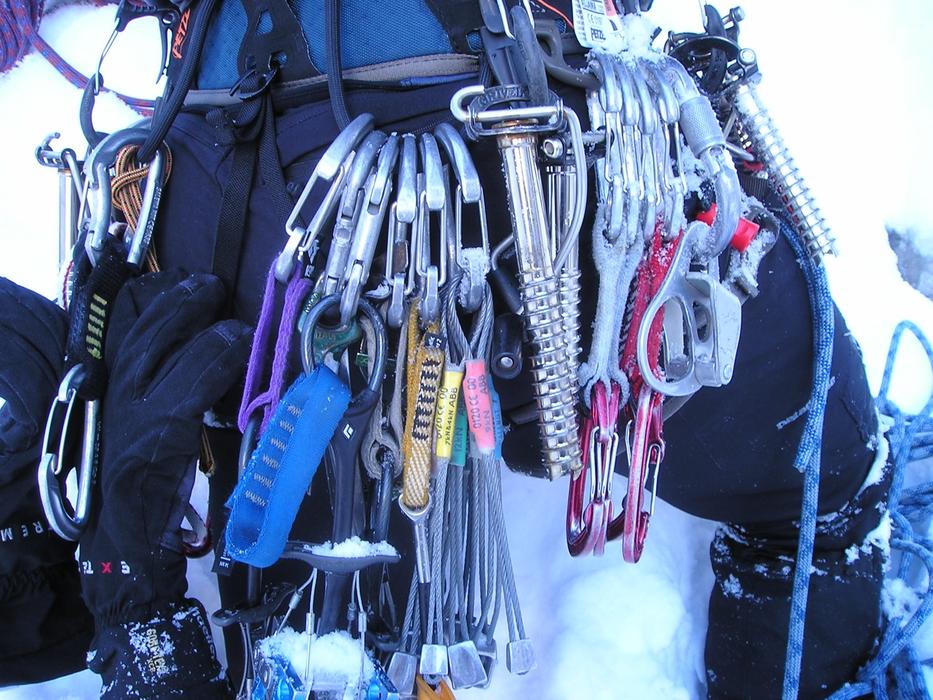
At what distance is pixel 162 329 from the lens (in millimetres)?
904

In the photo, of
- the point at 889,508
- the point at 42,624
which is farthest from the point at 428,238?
the point at 889,508

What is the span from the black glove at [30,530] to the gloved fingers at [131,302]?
81 millimetres

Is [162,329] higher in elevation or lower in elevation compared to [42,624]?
higher

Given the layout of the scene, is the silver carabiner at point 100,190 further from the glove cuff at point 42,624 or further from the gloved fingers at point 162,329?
the glove cuff at point 42,624

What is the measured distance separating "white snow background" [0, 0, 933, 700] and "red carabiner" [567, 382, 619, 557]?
0.58 m

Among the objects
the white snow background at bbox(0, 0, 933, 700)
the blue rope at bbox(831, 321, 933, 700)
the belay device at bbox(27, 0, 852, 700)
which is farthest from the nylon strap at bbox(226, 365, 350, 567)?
the blue rope at bbox(831, 321, 933, 700)

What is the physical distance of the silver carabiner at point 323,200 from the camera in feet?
2.81

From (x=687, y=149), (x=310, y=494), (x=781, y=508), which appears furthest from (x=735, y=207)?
(x=310, y=494)

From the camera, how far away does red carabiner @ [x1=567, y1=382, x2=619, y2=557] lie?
0.96 metres

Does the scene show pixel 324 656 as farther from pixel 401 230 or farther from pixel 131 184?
pixel 131 184

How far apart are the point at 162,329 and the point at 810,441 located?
92 centimetres

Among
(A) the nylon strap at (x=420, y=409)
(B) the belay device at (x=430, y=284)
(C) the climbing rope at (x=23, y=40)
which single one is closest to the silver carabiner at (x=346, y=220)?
(B) the belay device at (x=430, y=284)

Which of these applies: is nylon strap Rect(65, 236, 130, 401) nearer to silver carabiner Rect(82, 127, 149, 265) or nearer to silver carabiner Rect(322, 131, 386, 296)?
silver carabiner Rect(82, 127, 149, 265)

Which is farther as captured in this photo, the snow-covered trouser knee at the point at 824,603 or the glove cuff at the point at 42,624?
the snow-covered trouser knee at the point at 824,603
